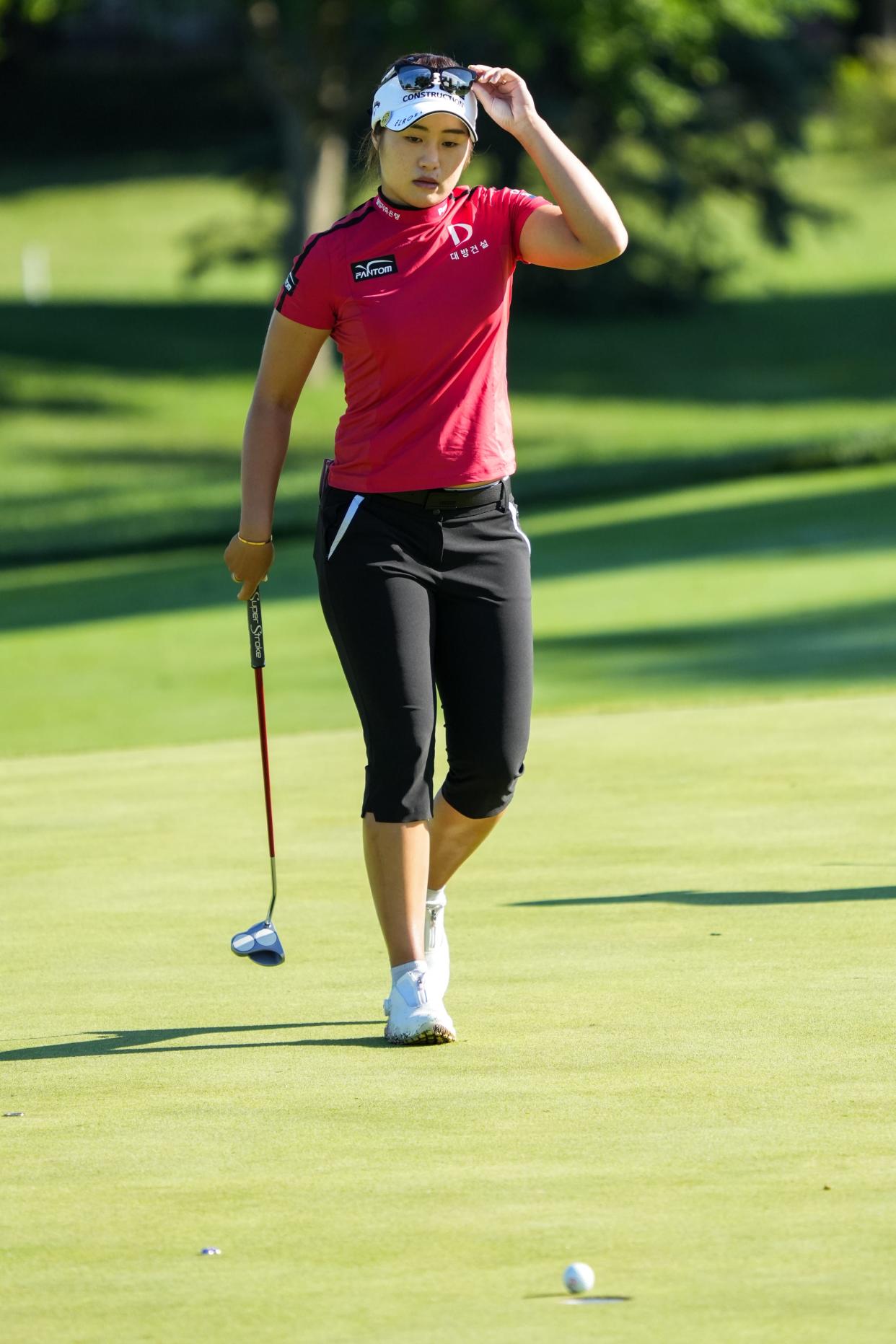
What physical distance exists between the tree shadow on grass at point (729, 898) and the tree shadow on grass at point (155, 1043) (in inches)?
53.2

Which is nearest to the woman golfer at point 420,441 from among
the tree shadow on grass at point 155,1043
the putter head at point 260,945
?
the tree shadow on grass at point 155,1043

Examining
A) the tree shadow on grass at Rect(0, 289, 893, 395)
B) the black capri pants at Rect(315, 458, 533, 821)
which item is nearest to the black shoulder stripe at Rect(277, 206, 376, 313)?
the black capri pants at Rect(315, 458, 533, 821)

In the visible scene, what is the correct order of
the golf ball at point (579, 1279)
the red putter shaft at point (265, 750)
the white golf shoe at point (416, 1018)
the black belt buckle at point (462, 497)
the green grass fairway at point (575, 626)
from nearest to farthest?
1. the golf ball at point (579, 1279)
2. the white golf shoe at point (416, 1018)
3. the black belt buckle at point (462, 497)
4. the red putter shaft at point (265, 750)
5. the green grass fairway at point (575, 626)

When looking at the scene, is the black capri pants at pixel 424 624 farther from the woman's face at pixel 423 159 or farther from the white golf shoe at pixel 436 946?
the woman's face at pixel 423 159

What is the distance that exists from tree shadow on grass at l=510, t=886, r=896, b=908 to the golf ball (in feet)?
9.83

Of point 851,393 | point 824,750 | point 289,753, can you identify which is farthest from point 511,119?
point 851,393

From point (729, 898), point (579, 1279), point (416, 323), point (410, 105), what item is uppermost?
point (410, 105)

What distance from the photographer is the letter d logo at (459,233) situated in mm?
5016

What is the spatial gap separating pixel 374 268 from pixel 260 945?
161 cm

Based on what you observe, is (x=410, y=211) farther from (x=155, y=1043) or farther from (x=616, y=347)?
(x=616, y=347)

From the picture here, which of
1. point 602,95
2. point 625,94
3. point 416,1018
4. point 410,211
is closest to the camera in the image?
point 416,1018

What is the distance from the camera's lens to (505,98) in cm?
517

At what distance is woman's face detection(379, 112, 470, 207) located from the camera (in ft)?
16.4

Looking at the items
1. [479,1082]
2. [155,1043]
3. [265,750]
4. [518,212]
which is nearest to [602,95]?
[265,750]
